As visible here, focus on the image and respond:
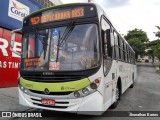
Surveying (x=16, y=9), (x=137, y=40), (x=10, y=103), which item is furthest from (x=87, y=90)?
(x=137, y=40)

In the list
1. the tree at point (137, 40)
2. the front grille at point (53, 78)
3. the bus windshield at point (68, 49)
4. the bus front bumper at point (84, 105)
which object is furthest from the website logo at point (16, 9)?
the tree at point (137, 40)

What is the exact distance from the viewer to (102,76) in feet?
17.9

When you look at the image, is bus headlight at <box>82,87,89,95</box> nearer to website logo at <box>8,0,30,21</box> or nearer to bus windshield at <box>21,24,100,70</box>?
bus windshield at <box>21,24,100,70</box>

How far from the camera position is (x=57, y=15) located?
589 cm

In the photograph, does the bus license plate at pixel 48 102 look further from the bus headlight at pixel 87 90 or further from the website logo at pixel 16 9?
the website logo at pixel 16 9

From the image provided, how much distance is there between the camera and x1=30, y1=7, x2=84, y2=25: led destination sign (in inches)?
224

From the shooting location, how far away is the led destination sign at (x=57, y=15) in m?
5.68

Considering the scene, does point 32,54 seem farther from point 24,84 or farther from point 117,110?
point 117,110

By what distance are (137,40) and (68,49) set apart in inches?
2267

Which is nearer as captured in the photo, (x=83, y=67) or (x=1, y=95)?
(x=83, y=67)

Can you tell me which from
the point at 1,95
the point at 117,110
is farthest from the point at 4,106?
the point at 117,110

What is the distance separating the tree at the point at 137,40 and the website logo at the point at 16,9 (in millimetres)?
50048

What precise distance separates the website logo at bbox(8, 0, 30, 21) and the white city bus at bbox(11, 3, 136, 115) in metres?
7.03

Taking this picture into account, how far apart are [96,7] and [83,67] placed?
1.54m
